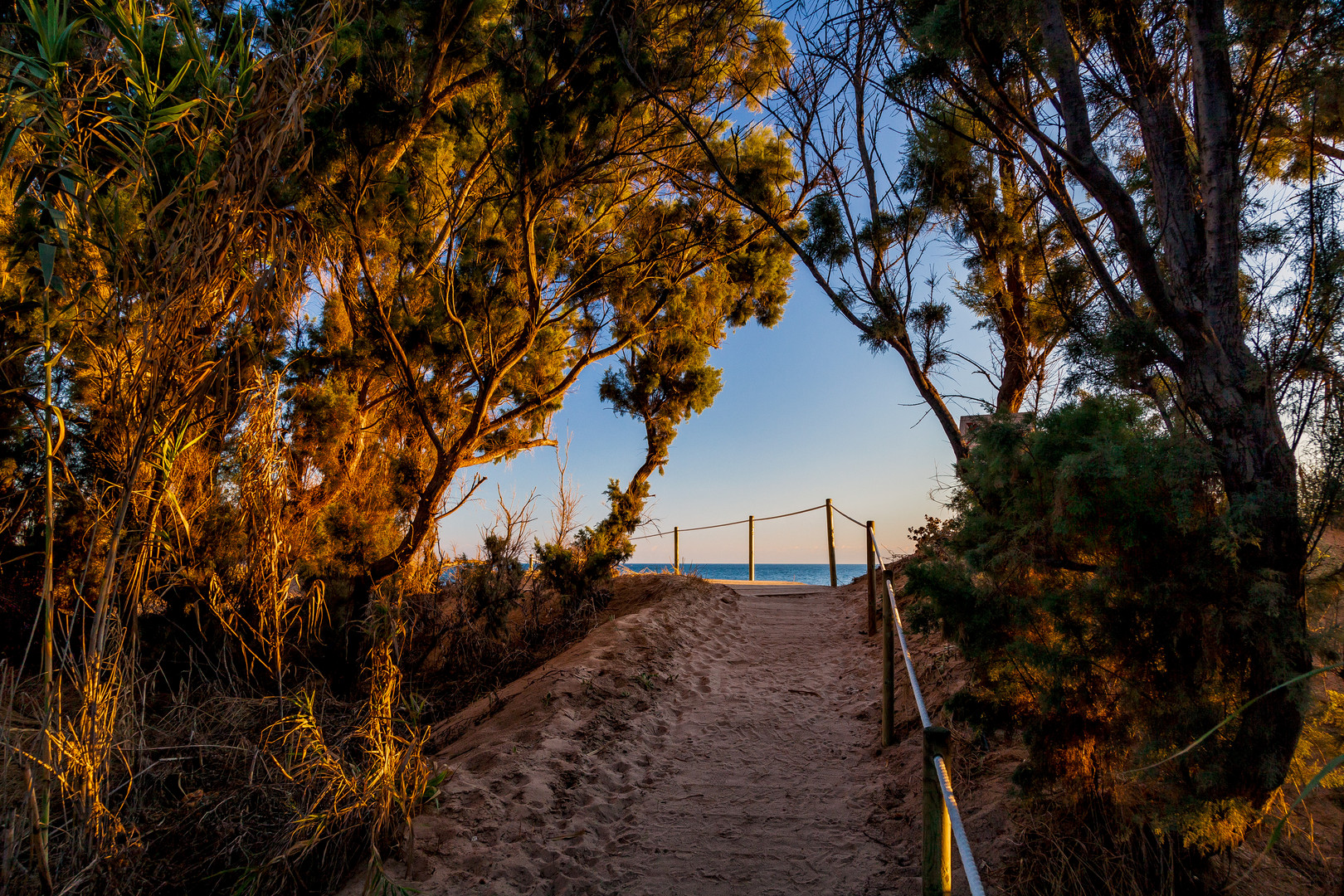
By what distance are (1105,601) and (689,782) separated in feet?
8.33

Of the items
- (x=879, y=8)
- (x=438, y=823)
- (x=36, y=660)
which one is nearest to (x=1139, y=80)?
(x=879, y=8)

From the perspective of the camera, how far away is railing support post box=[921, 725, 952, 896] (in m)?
2.08

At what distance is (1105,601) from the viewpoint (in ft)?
8.43

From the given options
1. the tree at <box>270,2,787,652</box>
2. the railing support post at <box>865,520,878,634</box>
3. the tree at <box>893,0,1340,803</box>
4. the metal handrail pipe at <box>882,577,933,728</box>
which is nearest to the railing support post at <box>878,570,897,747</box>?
the metal handrail pipe at <box>882,577,933,728</box>

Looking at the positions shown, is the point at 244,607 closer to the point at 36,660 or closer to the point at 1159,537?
the point at 36,660

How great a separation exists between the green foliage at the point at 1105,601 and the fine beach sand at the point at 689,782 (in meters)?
0.66

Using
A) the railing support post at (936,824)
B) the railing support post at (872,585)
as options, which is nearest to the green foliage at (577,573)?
the railing support post at (872,585)

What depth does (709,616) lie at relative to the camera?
771 cm

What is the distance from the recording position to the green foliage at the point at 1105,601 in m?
2.43

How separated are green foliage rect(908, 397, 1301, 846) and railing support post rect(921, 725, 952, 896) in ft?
2.72

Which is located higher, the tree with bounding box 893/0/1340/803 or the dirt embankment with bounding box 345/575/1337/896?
the tree with bounding box 893/0/1340/803

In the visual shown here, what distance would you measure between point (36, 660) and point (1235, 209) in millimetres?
8602

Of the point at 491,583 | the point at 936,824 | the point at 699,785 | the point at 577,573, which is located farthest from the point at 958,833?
the point at 577,573

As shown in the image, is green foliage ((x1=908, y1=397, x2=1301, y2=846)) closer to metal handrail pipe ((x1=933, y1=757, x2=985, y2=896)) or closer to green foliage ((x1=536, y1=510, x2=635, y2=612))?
metal handrail pipe ((x1=933, y1=757, x2=985, y2=896))
